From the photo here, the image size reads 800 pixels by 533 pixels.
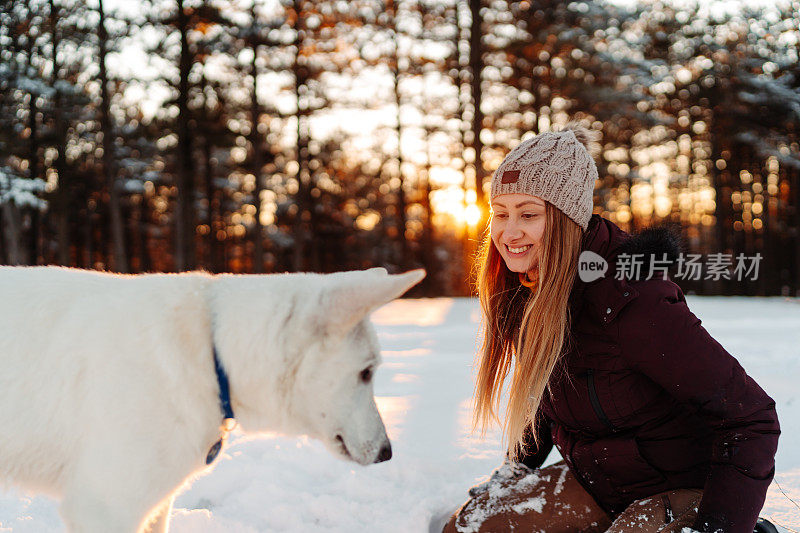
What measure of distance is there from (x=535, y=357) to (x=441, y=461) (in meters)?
1.66

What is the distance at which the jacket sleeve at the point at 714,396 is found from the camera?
1.98 metres

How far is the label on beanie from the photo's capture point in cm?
246

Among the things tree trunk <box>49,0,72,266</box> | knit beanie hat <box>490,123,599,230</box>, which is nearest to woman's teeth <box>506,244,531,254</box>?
knit beanie hat <box>490,123,599,230</box>

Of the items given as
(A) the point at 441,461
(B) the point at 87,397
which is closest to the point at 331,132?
(A) the point at 441,461

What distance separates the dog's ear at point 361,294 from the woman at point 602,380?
2.71ft

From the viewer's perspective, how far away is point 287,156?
22688 millimetres

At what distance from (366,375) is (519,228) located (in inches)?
37.8

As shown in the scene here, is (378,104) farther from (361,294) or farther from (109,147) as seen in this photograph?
(361,294)

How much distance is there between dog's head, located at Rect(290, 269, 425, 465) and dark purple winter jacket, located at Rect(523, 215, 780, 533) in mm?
889

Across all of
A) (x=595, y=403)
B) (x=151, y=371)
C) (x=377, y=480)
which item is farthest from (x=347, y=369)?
(x=377, y=480)

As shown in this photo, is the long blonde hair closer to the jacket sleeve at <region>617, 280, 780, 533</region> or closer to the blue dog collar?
the jacket sleeve at <region>617, 280, 780, 533</region>

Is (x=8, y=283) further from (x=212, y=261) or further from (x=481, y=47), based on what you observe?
(x=212, y=261)

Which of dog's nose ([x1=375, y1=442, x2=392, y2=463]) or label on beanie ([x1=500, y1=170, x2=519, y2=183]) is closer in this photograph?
dog's nose ([x1=375, y1=442, x2=392, y2=463])

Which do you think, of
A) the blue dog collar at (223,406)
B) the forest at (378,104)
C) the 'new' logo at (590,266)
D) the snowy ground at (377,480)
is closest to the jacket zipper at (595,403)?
the 'new' logo at (590,266)
